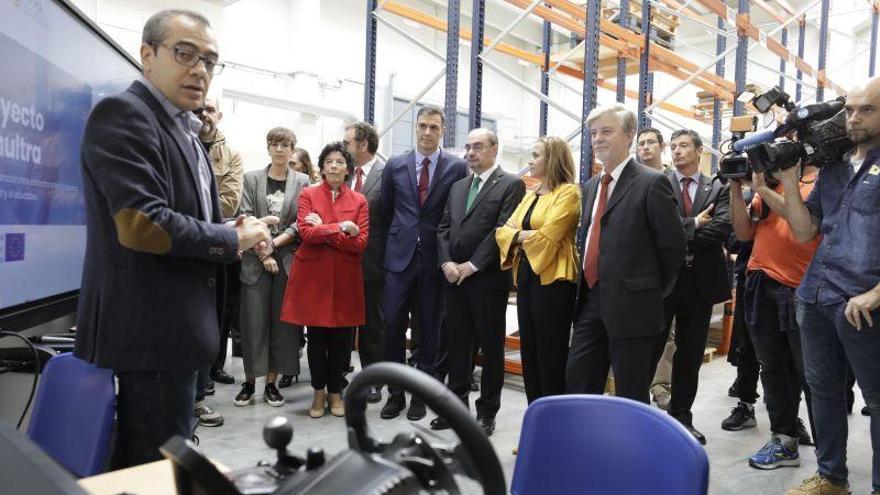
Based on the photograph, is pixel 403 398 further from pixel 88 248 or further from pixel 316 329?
pixel 88 248

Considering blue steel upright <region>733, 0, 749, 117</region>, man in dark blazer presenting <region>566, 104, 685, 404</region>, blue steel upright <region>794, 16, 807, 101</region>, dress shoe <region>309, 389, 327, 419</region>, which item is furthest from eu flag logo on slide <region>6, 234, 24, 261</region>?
blue steel upright <region>794, 16, 807, 101</region>

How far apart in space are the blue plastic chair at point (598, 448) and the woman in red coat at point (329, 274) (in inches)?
84.7

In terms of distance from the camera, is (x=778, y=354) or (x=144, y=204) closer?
(x=144, y=204)

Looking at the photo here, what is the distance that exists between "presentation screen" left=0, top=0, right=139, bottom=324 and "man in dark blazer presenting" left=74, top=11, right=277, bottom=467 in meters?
0.67

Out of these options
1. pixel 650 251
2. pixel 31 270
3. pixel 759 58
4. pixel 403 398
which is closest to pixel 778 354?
pixel 650 251

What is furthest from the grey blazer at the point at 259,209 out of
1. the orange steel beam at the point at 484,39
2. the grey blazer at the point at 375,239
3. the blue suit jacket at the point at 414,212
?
the orange steel beam at the point at 484,39

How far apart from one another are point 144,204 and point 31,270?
108 cm

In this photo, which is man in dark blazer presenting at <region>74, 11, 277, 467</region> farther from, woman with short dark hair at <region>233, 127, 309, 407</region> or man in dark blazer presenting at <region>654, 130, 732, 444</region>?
man in dark blazer presenting at <region>654, 130, 732, 444</region>

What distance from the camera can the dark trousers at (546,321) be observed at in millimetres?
2945

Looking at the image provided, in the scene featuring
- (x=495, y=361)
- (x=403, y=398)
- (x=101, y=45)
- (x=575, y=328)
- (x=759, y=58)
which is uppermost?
(x=759, y=58)

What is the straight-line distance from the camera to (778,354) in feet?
9.52

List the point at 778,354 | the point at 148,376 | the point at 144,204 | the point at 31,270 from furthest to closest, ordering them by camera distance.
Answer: the point at 778,354
the point at 31,270
the point at 148,376
the point at 144,204

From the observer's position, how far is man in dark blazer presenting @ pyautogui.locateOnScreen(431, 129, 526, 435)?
10.4 ft

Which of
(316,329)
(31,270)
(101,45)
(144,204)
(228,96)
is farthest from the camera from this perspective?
(228,96)
